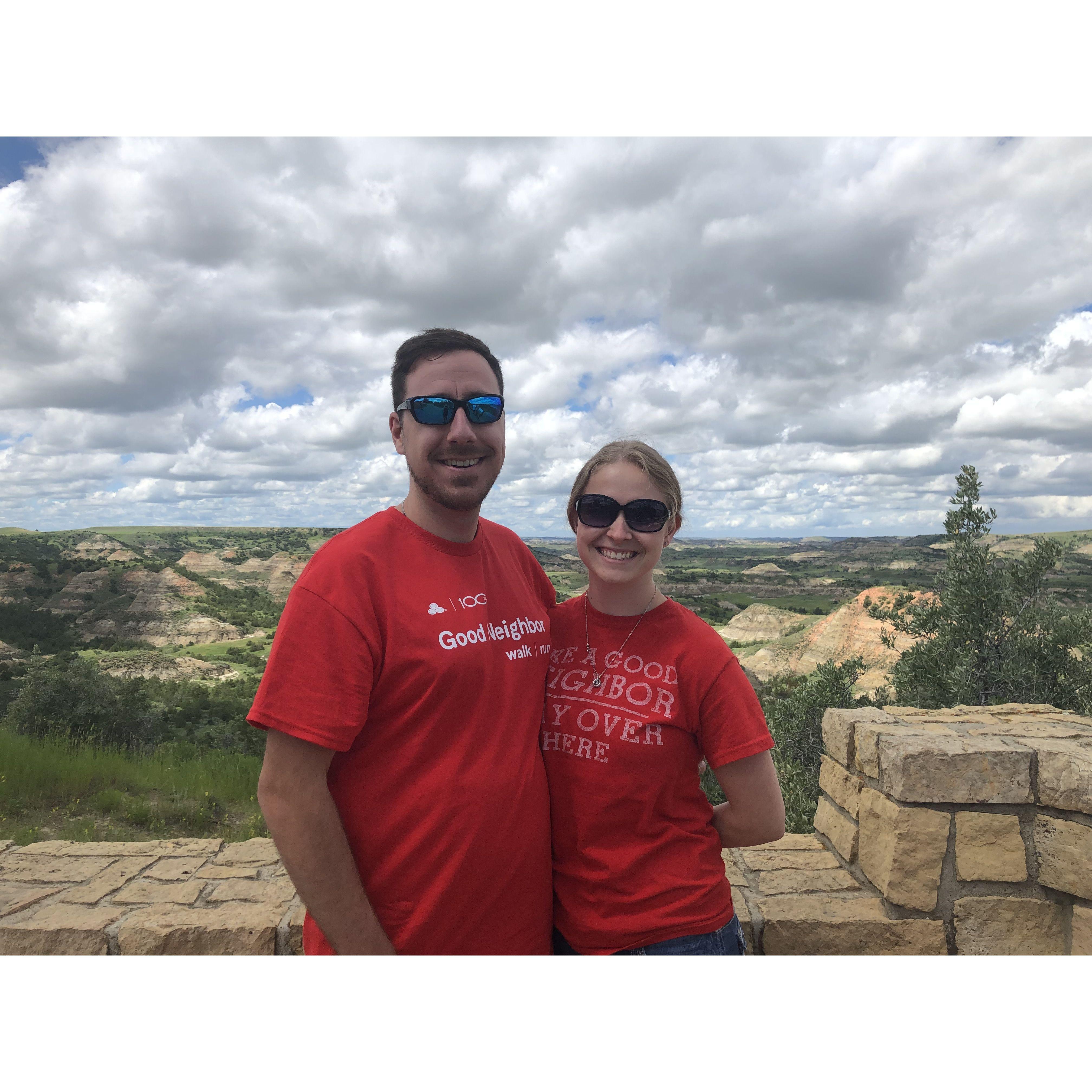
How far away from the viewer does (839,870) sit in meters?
3.41

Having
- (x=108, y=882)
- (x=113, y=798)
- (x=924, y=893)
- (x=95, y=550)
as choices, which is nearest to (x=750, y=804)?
(x=924, y=893)

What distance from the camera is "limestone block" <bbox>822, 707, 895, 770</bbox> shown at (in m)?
3.48

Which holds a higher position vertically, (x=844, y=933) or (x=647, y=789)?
(x=647, y=789)

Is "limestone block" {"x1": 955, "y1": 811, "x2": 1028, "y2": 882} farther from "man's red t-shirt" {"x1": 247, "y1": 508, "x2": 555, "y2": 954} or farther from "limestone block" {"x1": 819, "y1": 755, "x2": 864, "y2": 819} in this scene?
"man's red t-shirt" {"x1": 247, "y1": 508, "x2": 555, "y2": 954}

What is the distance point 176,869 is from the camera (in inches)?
145

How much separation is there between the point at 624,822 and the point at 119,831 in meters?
6.23

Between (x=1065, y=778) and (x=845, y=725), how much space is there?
0.95m

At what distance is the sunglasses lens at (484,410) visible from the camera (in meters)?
2.21

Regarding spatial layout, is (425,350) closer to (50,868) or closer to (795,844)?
(795,844)

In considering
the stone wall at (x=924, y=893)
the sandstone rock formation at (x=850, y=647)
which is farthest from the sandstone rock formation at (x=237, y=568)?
the stone wall at (x=924, y=893)

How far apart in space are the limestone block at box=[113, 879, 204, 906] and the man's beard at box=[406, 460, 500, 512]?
260cm

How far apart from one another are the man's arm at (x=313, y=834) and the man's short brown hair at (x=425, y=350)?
4.05 ft

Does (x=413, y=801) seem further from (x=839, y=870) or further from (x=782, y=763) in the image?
(x=782, y=763)

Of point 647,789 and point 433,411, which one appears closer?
point 647,789
